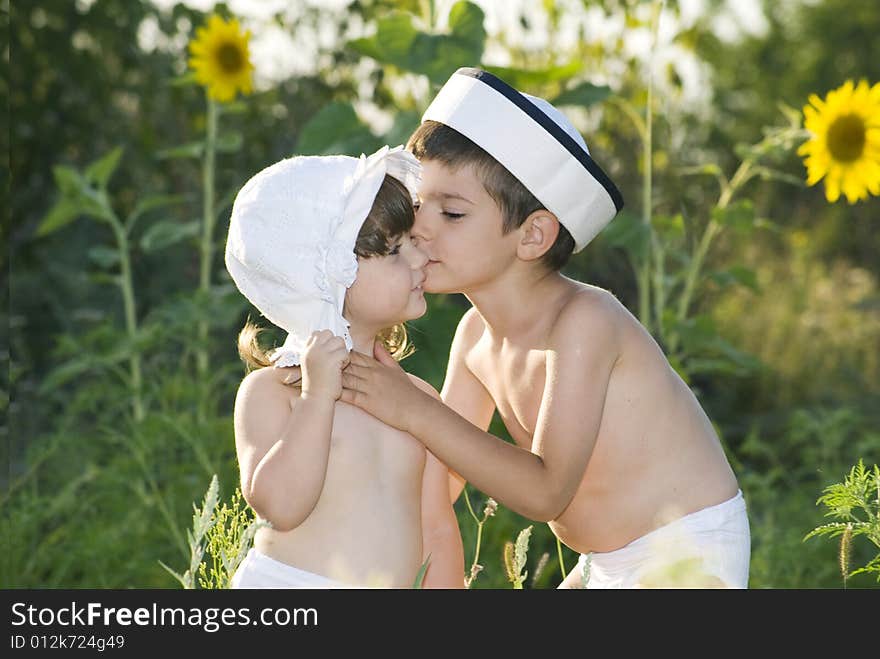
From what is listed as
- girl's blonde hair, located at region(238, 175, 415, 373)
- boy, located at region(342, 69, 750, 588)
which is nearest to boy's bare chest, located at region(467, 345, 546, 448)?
boy, located at region(342, 69, 750, 588)

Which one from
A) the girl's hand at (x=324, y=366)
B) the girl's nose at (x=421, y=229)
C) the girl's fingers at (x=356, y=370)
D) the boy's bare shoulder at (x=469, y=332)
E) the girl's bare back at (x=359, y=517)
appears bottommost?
the girl's bare back at (x=359, y=517)

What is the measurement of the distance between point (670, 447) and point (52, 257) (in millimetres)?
4050

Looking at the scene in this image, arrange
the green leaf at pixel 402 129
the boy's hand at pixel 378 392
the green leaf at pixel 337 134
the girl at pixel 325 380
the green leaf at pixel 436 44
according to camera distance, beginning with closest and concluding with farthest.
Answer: the girl at pixel 325 380 < the boy's hand at pixel 378 392 < the green leaf at pixel 436 44 < the green leaf at pixel 402 129 < the green leaf at pixel 337 134

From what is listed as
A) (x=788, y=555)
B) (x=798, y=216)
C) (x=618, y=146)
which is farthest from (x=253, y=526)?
(x=798, y=216)

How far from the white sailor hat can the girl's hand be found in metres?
0.55

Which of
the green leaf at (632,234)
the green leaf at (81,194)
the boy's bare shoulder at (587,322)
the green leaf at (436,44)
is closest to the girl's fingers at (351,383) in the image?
the boy's bare shoulder at (587,322)

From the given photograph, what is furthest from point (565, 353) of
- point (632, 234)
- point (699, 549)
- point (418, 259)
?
point (632, 234)

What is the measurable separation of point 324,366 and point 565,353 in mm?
515

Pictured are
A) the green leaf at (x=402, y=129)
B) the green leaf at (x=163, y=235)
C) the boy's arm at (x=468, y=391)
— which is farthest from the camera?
the green leaf at (x=163, y=235)

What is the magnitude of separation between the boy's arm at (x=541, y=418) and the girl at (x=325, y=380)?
48 mm

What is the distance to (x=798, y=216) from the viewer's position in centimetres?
1025

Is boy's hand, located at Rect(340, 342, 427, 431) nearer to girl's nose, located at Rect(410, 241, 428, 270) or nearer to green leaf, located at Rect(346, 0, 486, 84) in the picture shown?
girl's nose, located at Rect(410, 241, 428, 270)

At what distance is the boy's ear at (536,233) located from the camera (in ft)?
8.16

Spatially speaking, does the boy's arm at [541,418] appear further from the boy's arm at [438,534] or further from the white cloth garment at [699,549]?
the white cloth garment at [699,549]
